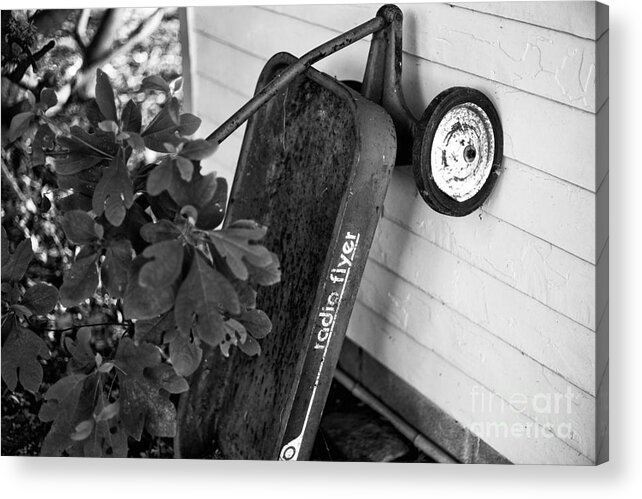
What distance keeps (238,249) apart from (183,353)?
0.28 m

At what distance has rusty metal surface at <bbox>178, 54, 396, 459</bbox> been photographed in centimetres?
181

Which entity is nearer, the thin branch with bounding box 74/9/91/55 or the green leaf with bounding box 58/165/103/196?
the green leaf with bounding box 58/165/103/196

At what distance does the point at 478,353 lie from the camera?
6.26ft

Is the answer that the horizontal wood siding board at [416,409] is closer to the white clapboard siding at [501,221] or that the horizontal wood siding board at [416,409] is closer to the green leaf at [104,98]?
the white clapboard siding at [501,221]

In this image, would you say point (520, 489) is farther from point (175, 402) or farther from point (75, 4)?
point (75, 4)

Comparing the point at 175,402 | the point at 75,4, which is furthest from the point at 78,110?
the point at 175,402

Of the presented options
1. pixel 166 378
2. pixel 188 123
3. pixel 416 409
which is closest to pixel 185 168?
pixel 188 123

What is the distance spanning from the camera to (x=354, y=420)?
2113 mm

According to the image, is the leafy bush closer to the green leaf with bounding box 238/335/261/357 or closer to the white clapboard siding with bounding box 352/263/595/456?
the green leaf with bounding box 238/335/261/357

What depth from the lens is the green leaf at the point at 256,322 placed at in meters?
1.82

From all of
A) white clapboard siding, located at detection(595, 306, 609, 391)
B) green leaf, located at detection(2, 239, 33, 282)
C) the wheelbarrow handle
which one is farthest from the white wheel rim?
green leaf, located at detection(2, 239, 33, 282)

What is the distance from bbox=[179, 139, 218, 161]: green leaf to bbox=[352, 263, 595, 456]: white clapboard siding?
63cm

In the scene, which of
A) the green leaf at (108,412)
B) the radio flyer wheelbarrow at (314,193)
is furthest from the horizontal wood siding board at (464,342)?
the green leaf at (108,412)

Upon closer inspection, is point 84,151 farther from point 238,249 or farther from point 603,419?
point 603,419
